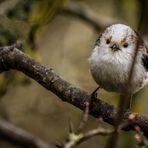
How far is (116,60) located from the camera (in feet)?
12.8

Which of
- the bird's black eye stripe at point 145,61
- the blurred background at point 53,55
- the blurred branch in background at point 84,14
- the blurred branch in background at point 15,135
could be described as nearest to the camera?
the bird's black eye stripe at point 145,61

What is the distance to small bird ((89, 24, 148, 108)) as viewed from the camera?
3914 millimetres

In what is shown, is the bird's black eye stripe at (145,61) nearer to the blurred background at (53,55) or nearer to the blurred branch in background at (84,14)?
the blurred background at (53,55)

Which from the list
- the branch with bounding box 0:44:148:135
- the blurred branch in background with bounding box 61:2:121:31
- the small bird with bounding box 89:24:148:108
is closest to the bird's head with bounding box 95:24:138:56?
the small bird with bounding box 89:24:148:108

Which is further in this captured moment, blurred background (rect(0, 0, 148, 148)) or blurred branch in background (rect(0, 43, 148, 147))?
blurred background (rect(0, 0, 148, 148))

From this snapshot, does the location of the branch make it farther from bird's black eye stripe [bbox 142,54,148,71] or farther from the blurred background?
the blurred background

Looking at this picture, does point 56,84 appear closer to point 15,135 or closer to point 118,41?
point 118,41

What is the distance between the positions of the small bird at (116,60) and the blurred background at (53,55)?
1502mm

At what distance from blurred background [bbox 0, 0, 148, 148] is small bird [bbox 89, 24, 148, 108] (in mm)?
1502

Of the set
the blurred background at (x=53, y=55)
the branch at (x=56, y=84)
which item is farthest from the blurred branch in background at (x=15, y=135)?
the branch at (x=56, y=84)

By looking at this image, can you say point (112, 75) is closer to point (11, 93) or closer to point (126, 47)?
point (126, 47)

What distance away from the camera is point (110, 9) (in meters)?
8.33

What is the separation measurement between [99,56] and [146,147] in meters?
1.58

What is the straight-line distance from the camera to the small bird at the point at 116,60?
12.8 ft
